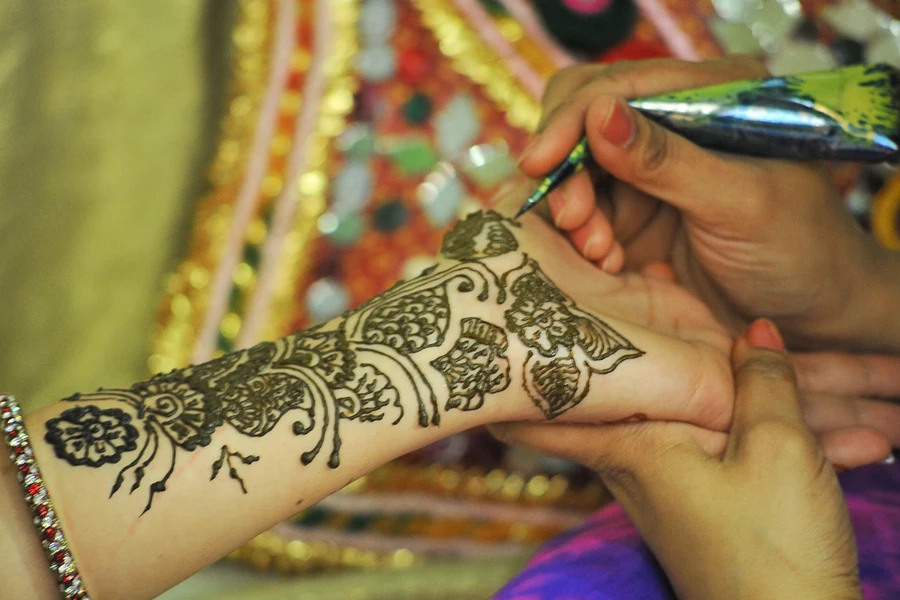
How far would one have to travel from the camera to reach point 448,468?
1213 mm

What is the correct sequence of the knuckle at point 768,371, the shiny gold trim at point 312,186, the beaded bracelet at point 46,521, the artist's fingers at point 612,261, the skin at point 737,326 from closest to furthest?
the beaded bracelet at point 46,521 → the skin at point 737,326 → the knuckle at point 768,371 → the artist's fingers at point 612,261 → the shiny gold trim at point 312,186

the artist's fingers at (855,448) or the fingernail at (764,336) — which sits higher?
the fingernail at (764,336)

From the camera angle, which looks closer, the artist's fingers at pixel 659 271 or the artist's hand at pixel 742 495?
the artist's hand at pixel 742 495

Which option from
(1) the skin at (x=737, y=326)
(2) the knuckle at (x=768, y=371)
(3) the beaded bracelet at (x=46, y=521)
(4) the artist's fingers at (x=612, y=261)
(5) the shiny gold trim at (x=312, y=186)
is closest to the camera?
(3) the beaded bracelet at (x=46, y=521)

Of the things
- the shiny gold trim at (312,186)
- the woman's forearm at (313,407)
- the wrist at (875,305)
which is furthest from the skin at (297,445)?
the shiny gold trim at (312,186)

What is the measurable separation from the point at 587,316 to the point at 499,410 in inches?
5.6

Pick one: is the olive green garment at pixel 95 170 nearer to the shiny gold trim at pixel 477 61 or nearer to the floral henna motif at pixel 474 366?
the shiny gold trim at pixel 477 61

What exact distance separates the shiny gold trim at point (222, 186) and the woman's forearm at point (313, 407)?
1.41ft

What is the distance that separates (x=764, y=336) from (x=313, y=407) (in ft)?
1.75

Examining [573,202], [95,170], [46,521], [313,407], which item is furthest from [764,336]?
[95,170]

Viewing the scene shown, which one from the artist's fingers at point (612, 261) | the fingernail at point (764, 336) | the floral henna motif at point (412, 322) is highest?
the floral henna motif at point (412, 322)

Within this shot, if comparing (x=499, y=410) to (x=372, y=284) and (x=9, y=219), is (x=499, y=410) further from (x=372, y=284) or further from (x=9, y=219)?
(x=9, y=219)

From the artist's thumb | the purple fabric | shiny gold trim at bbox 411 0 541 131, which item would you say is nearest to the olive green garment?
shiny gold trim at bbox 411 0 541 131

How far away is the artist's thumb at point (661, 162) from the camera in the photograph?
86 centimetres
